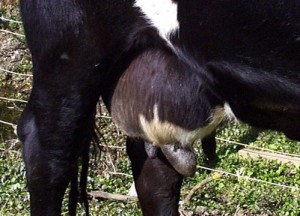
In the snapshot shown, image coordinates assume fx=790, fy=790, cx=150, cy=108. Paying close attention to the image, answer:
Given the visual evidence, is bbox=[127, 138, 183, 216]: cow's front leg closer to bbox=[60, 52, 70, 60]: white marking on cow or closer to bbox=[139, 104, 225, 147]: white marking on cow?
Result: bbox=[139, 104, 225, 147]: white marking on cow

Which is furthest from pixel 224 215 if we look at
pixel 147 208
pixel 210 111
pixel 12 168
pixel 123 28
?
pixel 123 28

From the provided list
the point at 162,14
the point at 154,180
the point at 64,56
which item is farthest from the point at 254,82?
the point at 154,180

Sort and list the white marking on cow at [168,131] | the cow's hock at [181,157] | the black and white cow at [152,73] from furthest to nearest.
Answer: the cow's hock at [181,157]
the white marking on cow at [168,131]
the black and white cow at [152,73]

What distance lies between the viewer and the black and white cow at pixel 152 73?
194 cm

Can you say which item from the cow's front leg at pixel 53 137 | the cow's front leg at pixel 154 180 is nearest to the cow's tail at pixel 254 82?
the cow's front leg at pixel 53 137

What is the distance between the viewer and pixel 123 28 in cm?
208

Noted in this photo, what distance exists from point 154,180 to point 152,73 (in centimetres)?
60

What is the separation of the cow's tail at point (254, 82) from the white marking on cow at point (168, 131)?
20 centimetres

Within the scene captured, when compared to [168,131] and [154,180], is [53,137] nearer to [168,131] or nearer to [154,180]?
[168,131]

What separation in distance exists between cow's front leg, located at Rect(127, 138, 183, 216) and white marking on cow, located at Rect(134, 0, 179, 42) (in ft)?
2.17

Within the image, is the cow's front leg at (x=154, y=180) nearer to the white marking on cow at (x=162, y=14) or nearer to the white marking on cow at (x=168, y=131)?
the white marking on cow at (x=168, y=131)

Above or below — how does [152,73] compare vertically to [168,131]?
above

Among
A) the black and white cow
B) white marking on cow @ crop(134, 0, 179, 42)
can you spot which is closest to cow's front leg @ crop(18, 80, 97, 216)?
the black and white cow

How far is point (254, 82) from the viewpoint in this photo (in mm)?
2002
